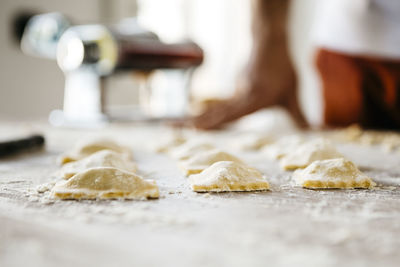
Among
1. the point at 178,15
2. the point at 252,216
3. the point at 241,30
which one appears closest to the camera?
the point at 252,216

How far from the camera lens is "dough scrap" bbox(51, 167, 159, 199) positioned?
80cm

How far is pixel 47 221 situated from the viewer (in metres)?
0.66

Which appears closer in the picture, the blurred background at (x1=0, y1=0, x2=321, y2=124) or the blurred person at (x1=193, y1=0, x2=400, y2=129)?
the blurred person at (x1=193, y1=0, x2=400, y2=129)

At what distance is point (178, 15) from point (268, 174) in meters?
6.29

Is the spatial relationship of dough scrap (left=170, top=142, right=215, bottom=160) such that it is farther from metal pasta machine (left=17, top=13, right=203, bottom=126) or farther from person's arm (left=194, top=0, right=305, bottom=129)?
metal pasta machine (left=17, top=13, right=203, bottom=126)

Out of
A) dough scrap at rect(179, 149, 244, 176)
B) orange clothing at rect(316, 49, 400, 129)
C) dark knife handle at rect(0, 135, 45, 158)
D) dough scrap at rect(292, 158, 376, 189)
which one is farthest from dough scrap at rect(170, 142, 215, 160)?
orange clothing at rect(316, 49, 400, 129)

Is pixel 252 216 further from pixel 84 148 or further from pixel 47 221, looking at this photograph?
pixel 84 148

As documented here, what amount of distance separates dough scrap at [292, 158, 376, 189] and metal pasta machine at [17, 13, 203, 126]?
1885 millimetres

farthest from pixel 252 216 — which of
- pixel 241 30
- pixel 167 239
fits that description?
pixel 241 30

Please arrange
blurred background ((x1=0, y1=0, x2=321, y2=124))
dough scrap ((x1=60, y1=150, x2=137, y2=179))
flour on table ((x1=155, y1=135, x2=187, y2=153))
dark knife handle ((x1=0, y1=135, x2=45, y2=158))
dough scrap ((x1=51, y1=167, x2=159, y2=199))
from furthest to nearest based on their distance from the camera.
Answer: blurred background ((x1=0, y1=0, x2=321, y2=124)), flour on table ((x1=155, y1=135, x2=187, y2=153)), dark knife handle ((x1=0, y1=135, x2=45, y2=158)), dough scrap ((x1=60, y1=150, x2=137, y2=179)), dough scrap ((x1=51, y1=167, x2=159, y2=199))

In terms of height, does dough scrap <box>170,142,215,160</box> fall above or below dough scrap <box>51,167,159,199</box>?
below

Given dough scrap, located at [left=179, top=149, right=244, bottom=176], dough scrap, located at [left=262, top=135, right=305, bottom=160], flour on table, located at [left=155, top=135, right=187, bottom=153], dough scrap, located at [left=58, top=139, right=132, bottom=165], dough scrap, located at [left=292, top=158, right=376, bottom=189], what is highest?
dough scrap, located at [left=292, top=158, right=376, bottom=189]

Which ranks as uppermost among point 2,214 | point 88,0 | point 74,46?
point 88,0

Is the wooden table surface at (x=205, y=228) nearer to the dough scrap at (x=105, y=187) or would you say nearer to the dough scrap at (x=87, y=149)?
the dough scrap at (x=105, y=187)
